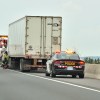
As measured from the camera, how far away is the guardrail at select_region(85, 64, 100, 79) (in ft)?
94.6

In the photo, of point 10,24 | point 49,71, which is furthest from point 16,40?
point 49,71

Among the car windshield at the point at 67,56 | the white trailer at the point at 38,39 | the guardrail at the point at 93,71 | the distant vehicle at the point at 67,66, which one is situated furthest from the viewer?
the white trailer at the point at 38,39

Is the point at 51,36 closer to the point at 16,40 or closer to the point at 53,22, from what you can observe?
the point at 53,22

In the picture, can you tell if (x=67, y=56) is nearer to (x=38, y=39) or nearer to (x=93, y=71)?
(x=93, y=71)

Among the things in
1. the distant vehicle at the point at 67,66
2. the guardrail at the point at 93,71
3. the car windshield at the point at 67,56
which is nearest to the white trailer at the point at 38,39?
the guardrail at the point at 93,71

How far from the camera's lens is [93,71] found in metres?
29.7

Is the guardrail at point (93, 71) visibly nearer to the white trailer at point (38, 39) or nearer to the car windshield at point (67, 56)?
the car windshield at point (67, 56)

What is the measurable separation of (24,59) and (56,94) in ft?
65.7

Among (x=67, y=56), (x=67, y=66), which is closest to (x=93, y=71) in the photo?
(x=67, y=56)

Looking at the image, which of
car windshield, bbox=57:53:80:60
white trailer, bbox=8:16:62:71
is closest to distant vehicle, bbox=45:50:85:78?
car windshield, bbox=57:53:80:60

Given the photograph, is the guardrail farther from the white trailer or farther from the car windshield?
the white trailer

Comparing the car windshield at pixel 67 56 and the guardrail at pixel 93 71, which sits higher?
the car windshield at pixel 67 56

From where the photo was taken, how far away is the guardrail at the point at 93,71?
28.8m

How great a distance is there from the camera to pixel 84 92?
60.4ft
